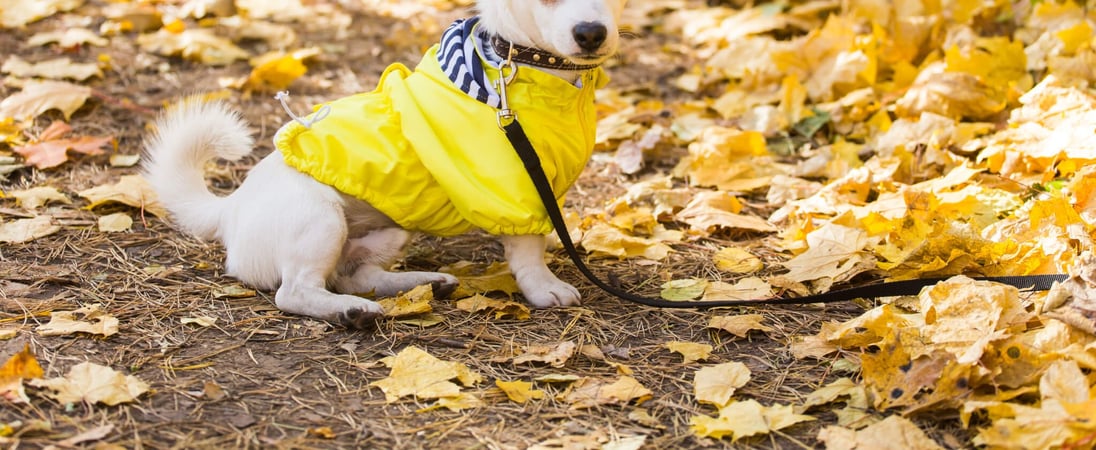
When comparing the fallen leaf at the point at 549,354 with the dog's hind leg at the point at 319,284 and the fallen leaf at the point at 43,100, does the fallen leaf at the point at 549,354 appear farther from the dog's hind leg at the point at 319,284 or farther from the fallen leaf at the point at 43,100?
the fallen leaf at the point at 43,100

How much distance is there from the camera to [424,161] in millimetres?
2881

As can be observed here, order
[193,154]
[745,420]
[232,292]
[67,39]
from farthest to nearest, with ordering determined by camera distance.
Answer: [67,39] → [193,154] → [232,292] → [745,420]

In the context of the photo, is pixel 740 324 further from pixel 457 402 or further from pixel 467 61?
pixel 467 61

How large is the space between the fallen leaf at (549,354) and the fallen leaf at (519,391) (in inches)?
6.2

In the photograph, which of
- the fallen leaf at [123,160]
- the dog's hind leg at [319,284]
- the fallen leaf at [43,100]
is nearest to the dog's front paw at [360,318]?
the dog's hind leg at [319,284]

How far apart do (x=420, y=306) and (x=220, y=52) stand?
11.1 feet

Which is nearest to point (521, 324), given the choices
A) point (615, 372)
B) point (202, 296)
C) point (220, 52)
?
point (615, 372)

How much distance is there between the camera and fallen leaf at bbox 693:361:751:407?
2340 mm

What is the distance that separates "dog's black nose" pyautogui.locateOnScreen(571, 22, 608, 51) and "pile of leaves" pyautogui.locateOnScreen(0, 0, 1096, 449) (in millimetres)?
821

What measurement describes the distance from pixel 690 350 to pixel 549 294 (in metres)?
0.55

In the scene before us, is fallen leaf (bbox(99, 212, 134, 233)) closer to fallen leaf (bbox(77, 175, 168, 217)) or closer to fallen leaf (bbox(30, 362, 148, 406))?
fallen leaf (bbox(77, 175, 168, 217))

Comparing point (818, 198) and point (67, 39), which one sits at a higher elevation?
point (818, 198)

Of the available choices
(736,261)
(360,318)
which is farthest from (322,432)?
(736,261)

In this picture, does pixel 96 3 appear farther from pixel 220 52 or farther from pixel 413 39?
pixel 413 39
